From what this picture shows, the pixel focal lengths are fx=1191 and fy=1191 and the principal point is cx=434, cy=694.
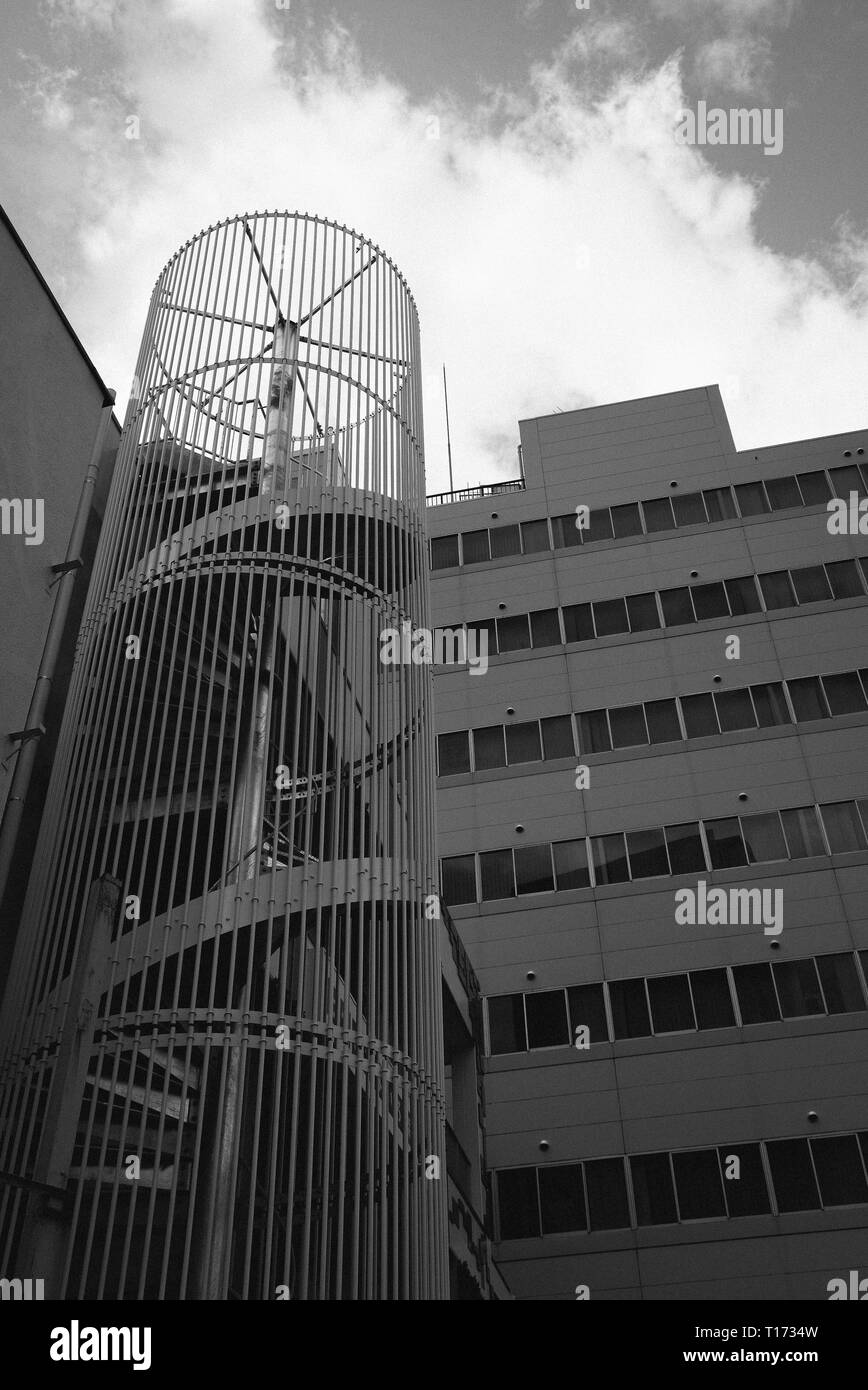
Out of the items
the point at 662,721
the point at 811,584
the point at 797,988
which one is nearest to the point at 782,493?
the point at 811,584

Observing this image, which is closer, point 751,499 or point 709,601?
point 709,601

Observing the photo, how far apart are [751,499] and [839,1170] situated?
710 inches

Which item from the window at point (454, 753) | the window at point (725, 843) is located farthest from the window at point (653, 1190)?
the window at point (454, 753)

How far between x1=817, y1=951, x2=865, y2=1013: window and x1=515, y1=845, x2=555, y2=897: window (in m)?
6.21

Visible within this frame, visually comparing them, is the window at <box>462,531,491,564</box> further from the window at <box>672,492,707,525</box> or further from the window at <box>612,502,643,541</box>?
the window at <box>672,492,707,525</box>

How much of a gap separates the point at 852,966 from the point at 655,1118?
5.40 meters

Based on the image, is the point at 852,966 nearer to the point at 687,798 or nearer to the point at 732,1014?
the point at 732,1014

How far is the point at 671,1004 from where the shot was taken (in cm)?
2575

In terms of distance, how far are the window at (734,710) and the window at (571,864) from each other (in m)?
4.84

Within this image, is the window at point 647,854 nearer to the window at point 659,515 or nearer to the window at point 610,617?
the window at point 610,617

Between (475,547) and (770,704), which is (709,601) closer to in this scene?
(770,704)

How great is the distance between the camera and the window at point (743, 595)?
31.6m

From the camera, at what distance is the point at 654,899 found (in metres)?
27.2
